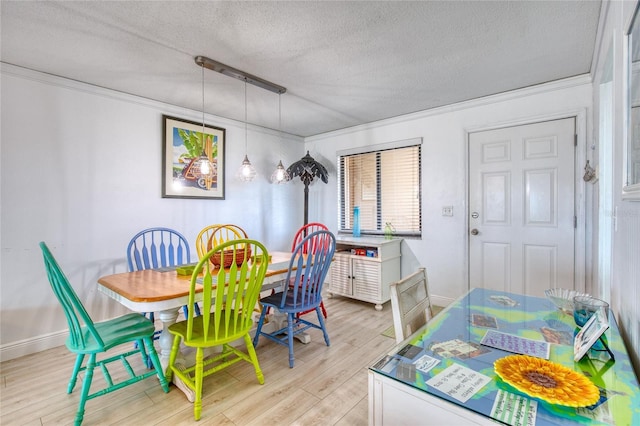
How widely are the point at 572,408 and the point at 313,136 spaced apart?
173 inches

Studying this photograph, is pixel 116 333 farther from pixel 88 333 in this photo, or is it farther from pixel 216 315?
pixel 216 315

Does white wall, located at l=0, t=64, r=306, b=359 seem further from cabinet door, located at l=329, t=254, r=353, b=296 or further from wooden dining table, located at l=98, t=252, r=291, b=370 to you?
cabinet door, located at l=329, t=254, r=353, b=296

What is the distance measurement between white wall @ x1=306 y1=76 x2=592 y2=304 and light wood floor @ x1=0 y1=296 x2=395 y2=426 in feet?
4.44

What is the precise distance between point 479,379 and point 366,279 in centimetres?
271

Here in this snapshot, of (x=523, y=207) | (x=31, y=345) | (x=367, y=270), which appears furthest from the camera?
(x=367, y=270)

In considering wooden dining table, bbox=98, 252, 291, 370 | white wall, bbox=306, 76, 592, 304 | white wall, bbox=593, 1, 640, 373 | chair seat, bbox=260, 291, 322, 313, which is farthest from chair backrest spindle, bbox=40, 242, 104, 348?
white wall, bbox=306, 76, 592, 304

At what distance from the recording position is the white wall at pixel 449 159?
287cm

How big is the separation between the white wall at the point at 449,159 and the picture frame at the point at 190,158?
2.13 meters

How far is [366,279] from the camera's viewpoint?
3504 millimetres

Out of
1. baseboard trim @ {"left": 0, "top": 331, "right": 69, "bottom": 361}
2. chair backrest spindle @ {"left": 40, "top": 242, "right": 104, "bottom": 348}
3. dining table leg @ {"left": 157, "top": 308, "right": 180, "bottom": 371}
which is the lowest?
baseboard trim @ {"left": 0, "top": 331, "right": 69, "bottom": 361}

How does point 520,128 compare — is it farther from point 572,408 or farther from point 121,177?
point 121,177

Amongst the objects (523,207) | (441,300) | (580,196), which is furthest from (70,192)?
(580,196)

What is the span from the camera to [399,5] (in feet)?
5.64

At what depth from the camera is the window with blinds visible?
3713 mm
